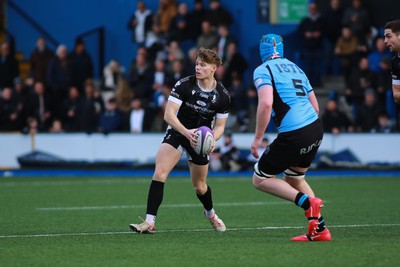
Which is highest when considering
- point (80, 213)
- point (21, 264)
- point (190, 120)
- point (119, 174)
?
point (190, 120)

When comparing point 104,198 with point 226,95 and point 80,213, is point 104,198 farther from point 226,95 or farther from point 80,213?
point 226,95

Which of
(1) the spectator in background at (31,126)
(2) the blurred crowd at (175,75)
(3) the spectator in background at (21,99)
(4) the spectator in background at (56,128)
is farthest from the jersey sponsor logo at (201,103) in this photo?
(3) the spectator in background at (21,99)

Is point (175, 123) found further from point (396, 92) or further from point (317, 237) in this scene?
point (396, 92)

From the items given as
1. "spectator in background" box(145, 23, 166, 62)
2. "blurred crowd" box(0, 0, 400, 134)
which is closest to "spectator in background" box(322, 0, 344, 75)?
"blurred crowd" box(0, 0, 400, 134)

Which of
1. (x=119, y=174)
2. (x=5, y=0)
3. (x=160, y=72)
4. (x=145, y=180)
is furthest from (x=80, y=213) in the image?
(x=5, y=0)

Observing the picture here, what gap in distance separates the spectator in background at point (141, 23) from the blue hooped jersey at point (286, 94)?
16.5m

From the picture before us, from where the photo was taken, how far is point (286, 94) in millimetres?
9695

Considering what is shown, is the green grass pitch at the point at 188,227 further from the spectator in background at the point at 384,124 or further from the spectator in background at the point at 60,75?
the spectator in background at the point at 60,75

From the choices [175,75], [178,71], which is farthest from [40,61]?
[178,71]

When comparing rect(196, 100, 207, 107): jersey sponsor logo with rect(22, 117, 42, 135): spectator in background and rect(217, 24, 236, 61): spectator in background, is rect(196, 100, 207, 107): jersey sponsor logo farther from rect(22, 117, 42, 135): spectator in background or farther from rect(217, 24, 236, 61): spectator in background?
rect(217, 24, 236, 61): spectator in background

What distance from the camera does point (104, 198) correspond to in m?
16.2

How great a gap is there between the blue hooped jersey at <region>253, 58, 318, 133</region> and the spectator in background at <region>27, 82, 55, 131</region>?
15437mm

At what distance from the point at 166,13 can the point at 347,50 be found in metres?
5.15

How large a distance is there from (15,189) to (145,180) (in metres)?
3.33
